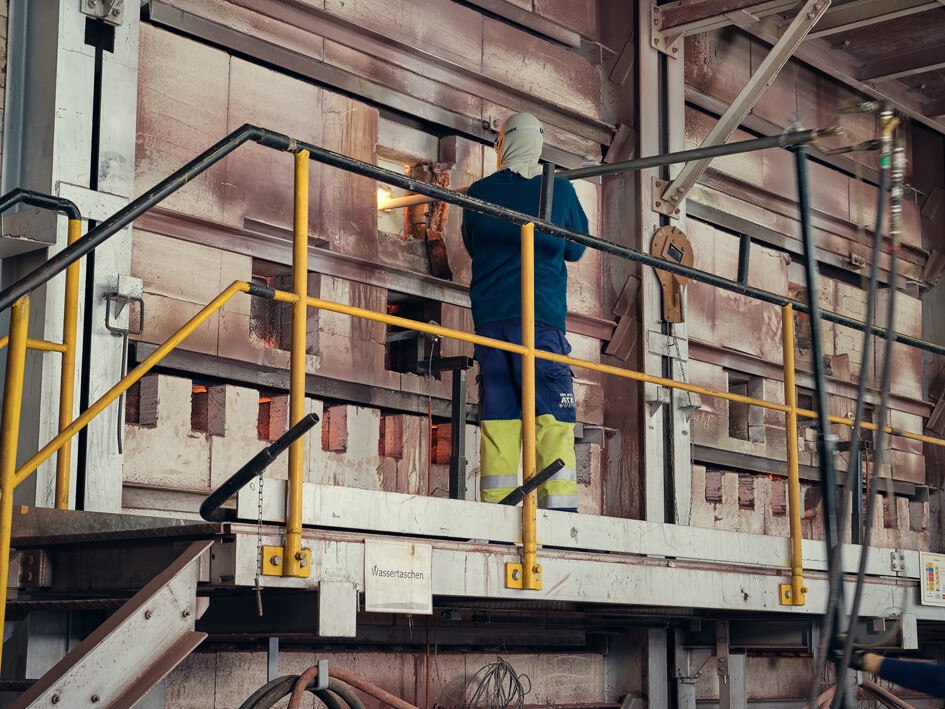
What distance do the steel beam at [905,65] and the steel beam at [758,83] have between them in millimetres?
2507

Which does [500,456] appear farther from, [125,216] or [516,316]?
[125,216]

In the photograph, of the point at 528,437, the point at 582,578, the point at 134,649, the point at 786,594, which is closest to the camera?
the point at 134,649

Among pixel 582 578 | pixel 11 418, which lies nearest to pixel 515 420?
pixel 582 578

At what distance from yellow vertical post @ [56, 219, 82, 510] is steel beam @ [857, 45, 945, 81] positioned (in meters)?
6.81

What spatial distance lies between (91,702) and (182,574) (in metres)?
0.43

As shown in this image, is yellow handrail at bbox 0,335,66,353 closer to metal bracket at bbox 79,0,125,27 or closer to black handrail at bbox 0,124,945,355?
black handrail at bbox 0,124,945,355

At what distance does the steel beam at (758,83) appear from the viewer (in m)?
7.57

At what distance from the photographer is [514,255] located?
20.4 feet

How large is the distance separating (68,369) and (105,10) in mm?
1527

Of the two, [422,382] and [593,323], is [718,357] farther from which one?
[422,382]

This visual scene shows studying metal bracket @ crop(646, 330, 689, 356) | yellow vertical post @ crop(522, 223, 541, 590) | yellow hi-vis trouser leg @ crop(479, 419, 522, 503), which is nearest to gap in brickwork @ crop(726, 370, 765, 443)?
metal bracket @ crop(646, 330, 689, 356)

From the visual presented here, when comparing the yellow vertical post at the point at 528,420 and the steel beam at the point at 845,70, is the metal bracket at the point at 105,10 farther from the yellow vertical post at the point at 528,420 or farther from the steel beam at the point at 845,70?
the steel beam at the point at 845,70

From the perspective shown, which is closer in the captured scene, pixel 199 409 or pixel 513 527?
pixel 513 527

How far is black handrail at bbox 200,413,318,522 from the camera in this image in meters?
3.94
